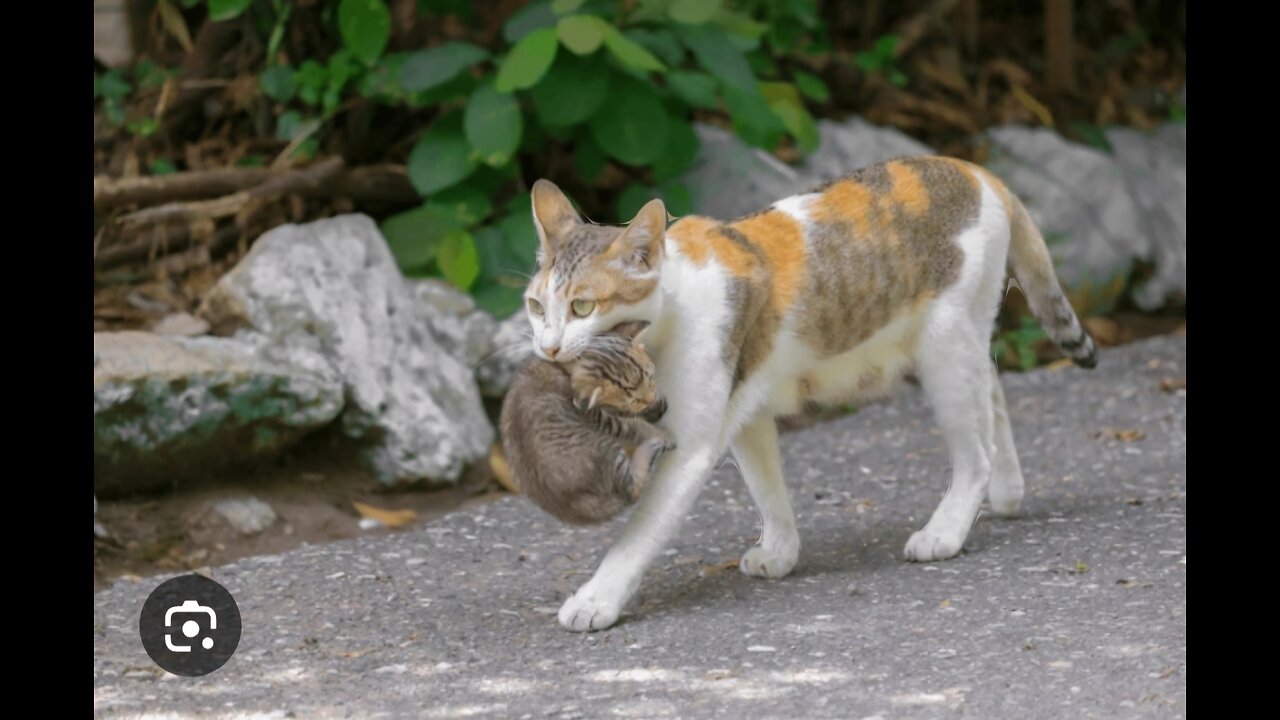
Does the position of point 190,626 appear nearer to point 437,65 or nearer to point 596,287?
point 596,287

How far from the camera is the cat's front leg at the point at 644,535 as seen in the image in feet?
15.4

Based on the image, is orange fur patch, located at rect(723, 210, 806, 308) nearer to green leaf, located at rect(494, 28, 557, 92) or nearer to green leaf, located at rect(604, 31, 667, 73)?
green leaf, located at rect(604, 31, 667, 73)

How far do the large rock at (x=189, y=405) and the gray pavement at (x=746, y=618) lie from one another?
2.39 feet

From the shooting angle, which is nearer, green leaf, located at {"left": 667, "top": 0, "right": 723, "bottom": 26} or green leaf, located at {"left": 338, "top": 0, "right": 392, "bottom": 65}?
green leaf, located at {"left": 667, "top": 0, "right": 723, "bottom": 26}

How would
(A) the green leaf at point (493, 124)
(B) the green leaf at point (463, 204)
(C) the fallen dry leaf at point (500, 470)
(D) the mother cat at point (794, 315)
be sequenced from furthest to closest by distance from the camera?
(B) the green leaf at point (463, 204), (A) the green leaf at point (493, 124), (C) the fallen dry leaf at point (500, 470), (D) the mother cat at point (794, 315)

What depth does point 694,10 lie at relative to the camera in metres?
6.90

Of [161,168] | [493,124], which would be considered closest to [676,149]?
[493,124]

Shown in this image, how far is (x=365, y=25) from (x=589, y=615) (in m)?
3.55

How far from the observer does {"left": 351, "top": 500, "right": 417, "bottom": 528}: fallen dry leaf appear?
625 centimetres

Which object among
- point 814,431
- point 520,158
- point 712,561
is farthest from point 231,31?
point 712,561

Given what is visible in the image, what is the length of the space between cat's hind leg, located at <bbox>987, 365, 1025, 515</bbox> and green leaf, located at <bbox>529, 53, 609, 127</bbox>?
2316 mm

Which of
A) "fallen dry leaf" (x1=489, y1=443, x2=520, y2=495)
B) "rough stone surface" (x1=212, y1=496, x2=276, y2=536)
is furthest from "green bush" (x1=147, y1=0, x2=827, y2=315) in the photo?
"rough stone surface" (x1=212, y1=496, x2=276, y2=536)

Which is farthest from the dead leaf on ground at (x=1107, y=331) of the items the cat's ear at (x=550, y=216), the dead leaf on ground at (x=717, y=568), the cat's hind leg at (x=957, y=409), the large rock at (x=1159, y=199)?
the cat's ear at (x=550, y=216)

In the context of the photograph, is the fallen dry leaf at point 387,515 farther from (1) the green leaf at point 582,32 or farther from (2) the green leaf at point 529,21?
(2) the green leaf at point 529,21
